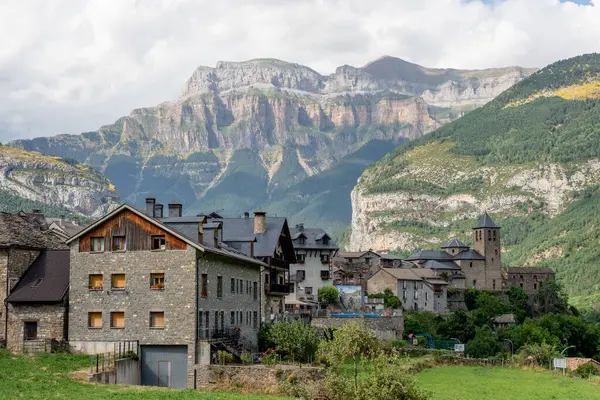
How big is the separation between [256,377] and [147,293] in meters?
9.92

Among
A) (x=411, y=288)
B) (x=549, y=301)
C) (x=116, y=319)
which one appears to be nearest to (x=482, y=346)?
(x=411, y=288)

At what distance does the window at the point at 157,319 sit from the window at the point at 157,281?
59.9 inches

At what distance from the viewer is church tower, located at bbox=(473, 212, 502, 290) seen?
161613 mm

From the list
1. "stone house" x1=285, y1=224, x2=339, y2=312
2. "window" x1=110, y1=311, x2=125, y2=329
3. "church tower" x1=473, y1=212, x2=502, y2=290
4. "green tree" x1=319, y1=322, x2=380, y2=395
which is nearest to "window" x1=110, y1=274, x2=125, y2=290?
"window" x1=110, y1=311, x2=125, y2=329

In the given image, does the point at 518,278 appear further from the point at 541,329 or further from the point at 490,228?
the point at 541,329

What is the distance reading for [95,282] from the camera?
182ft

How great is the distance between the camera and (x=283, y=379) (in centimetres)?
4762

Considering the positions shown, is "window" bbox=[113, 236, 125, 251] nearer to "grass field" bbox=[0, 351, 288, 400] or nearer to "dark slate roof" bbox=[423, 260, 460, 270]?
"grass field" bbox=[0, 351, 288, 400]

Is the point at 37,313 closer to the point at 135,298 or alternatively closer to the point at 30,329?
the point at 30,329

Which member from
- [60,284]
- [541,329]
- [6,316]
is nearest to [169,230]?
[60,284]

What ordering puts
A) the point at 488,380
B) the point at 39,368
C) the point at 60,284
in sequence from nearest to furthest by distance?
the point at 39,368 < the point at 60,284 < the point at 488,380

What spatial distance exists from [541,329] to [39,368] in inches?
3167

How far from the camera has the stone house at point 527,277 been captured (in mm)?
164250

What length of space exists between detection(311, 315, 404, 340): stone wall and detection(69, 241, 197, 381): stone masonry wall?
27.9m
